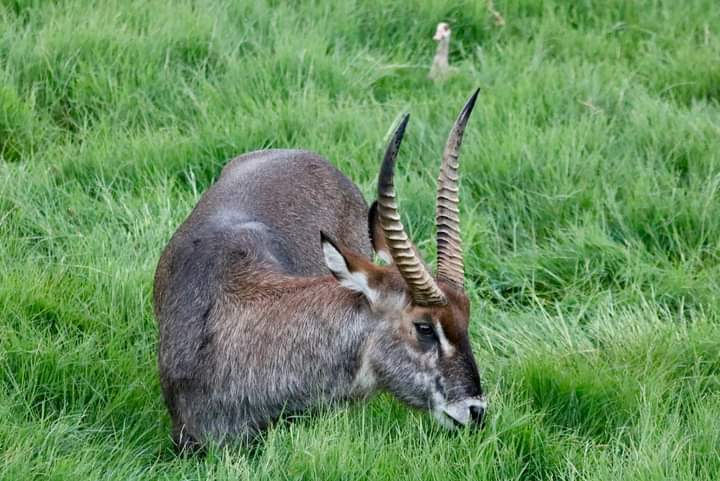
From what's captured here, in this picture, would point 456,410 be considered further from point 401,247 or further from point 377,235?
point 377,235

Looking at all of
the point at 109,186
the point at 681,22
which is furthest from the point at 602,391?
the point at 681,22

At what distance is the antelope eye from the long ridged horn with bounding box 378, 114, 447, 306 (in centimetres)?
7

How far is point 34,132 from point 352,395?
3052 millimetres

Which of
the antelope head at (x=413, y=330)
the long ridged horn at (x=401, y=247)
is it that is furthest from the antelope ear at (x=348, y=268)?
the long ridged horn at (x=401, y=247)

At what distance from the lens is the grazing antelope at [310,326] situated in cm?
455

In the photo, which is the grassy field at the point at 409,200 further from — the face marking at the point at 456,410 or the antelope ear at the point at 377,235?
the antelope ear at the point at 377,235

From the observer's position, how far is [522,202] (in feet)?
21.6

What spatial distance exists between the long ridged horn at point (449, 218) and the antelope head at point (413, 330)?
0.16 feet

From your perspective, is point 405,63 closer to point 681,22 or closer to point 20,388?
point 681,22

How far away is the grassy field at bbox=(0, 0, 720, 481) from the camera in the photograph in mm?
4633

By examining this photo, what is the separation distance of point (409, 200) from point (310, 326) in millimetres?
1908

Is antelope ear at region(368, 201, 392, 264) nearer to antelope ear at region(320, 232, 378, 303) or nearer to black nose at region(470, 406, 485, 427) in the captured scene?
antelope ear at region(320, 232, 378, 303)

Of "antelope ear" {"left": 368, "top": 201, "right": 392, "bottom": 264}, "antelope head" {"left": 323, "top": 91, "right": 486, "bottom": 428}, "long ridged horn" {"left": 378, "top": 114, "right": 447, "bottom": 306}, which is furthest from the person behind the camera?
"antelope ear" {"left": 368, "top": 201, "right": 392, "bottom": 264}

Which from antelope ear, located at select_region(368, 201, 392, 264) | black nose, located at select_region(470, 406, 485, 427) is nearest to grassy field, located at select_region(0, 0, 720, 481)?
black nose, located at select_region(470, 406, 485, 427)
